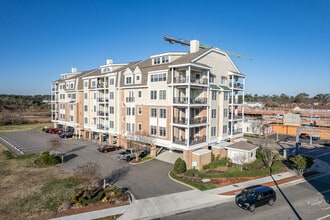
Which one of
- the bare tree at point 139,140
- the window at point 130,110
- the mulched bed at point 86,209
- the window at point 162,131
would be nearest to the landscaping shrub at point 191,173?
the window at point 162,131

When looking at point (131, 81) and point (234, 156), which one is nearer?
point (234, 156)

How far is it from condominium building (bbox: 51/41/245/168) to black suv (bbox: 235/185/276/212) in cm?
1052

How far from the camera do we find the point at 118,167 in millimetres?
28406

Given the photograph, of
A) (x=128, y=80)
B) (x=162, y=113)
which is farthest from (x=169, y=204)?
(x=128, y=80)

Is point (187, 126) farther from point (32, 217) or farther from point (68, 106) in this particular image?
point (68, 106)

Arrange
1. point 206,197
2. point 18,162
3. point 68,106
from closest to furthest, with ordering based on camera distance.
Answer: point 206,197, point 18,162, point 68,106

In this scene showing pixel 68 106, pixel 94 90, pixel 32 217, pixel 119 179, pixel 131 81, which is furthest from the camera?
pixel 68 106

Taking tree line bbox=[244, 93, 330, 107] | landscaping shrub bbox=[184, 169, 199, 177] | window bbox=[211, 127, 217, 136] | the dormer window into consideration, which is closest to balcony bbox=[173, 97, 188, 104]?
the dormer window

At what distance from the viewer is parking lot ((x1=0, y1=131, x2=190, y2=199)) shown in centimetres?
2166

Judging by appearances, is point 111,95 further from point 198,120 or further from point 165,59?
point 198,120

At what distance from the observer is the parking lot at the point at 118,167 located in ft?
71.1

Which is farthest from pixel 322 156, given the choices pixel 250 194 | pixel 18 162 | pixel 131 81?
pixel 18 162

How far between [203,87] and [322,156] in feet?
80.8

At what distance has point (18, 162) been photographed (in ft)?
100
